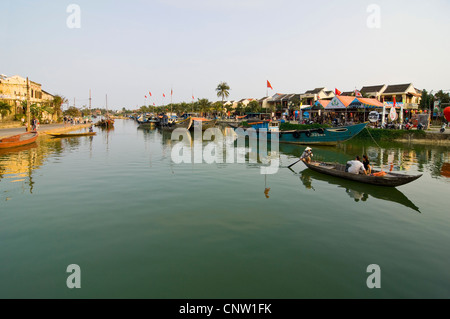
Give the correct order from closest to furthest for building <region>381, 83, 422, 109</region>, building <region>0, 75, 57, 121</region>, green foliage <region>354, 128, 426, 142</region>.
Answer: green foliage <region>354, 128, 426, 142</region> < building <region>0, 75, 57, 121</region> < building <region>381, 83, 422, 109</region>

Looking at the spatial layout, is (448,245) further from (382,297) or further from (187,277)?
(187,277)

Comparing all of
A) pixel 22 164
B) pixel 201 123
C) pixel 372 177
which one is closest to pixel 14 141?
pixel 22 164

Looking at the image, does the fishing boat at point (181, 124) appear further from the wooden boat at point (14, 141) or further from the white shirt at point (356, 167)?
the white shirt at point (356, 167)

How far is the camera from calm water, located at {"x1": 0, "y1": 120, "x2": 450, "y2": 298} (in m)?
5.71

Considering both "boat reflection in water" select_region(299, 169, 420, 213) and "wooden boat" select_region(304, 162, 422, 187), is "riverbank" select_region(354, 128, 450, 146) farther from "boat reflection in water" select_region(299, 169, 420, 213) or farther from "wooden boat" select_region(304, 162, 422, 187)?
"boat reflection in water" select_region(299, 169, 420, 213)

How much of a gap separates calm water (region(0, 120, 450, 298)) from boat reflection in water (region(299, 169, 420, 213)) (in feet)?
0.27

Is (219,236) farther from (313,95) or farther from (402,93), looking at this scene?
(313,95)

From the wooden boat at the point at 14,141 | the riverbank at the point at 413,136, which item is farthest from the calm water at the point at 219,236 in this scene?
the riverbank at the point at 413,136

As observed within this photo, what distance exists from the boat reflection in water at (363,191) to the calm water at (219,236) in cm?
8

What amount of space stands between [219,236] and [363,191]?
8134 millimetres

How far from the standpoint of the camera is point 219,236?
7934mm

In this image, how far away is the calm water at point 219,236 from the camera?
571 cm

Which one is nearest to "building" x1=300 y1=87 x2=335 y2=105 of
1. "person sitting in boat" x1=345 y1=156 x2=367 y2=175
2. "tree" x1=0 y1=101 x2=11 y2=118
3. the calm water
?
the calm water
